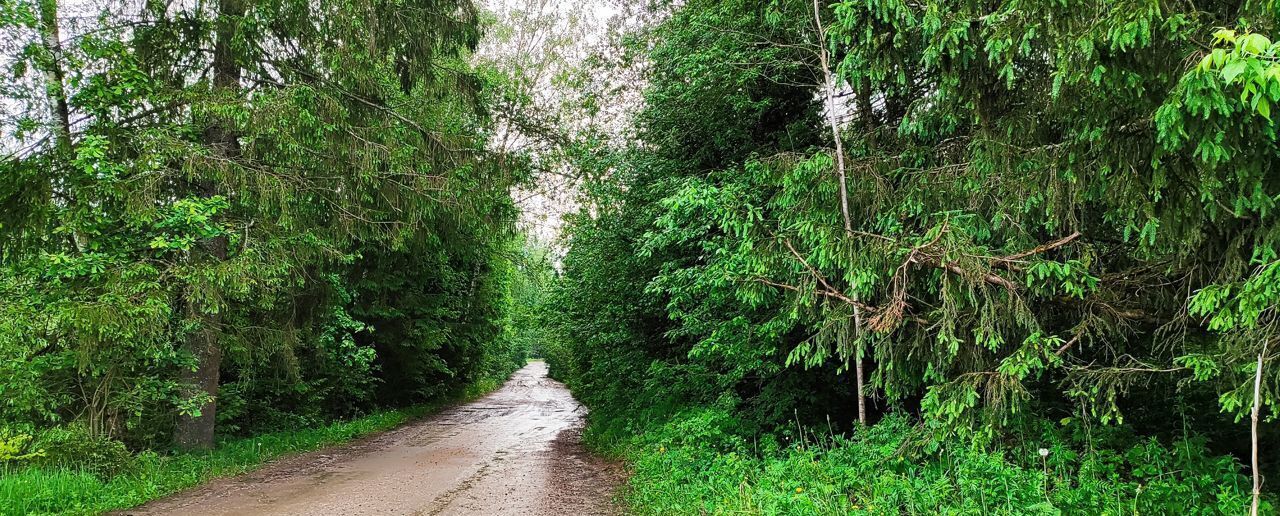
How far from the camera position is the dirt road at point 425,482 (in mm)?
7145

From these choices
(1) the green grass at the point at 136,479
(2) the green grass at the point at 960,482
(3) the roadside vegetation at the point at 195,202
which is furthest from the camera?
(3) the roadside vegetation at the point at 195,202

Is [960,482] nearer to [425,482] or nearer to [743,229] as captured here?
[743,229]

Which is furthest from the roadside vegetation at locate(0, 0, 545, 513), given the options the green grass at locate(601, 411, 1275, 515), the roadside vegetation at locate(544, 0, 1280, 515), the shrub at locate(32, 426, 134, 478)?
the green grass at locate(601, 411, 1275, 515)

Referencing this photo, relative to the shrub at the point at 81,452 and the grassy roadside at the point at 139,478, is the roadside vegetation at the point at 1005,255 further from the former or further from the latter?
the shrub at the point at 81,452

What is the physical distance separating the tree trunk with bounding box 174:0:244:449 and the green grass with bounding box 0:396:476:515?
0.49 meters

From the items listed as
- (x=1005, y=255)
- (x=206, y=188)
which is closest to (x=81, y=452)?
(x=206, y=188)

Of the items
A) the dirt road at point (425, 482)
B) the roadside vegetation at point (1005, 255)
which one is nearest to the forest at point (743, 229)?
the roadside vegetation at point (1005, 255)

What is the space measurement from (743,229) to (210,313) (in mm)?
7094

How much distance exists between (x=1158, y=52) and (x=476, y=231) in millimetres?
9794

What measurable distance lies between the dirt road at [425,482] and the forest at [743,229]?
674 mm

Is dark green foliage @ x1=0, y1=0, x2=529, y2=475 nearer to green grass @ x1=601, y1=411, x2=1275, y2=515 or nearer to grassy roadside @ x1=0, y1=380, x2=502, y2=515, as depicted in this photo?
grassy roadside @ x1=0, y1=380, x2=502, y2=515

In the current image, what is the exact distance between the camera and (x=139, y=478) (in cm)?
780

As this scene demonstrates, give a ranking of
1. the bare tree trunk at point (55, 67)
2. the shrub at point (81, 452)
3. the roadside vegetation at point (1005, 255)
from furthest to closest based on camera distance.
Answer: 1. the shrub at point (81, 452)
2. the bare tree trunk at point (55, 67)
3. the roadside vegetation at point (1005, 255)

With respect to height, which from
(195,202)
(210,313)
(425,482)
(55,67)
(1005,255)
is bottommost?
(425,482)
